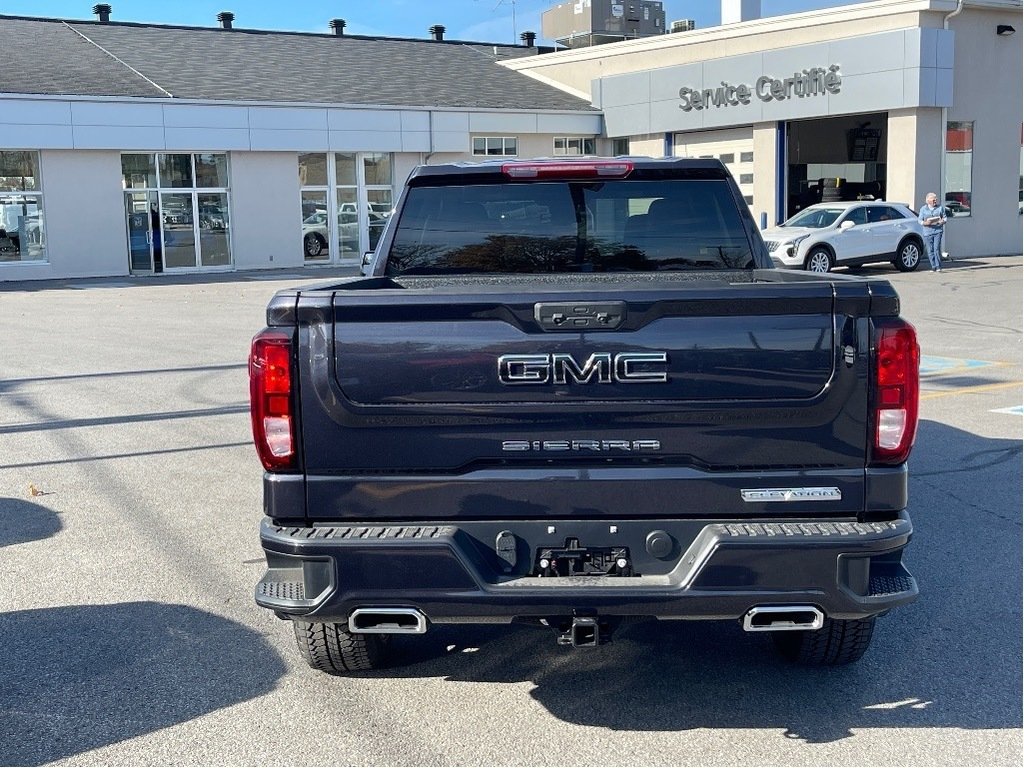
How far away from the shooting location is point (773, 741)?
4.02 meters

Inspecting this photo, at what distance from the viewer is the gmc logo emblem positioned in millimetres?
3686

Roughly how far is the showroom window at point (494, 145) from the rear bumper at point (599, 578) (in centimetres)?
3324

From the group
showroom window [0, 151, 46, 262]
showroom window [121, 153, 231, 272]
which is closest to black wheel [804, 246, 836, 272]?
showroom window [121, 153, 231, 272]

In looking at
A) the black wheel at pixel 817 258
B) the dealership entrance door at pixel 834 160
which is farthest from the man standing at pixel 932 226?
the dealership entrance door at pixel 834 160

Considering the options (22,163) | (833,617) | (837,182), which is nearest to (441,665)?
(833,617)

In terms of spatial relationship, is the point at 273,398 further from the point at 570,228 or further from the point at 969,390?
the point at 969,390

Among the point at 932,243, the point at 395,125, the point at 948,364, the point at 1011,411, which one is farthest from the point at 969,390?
the point at 395,125

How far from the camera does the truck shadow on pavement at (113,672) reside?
13.7 ft

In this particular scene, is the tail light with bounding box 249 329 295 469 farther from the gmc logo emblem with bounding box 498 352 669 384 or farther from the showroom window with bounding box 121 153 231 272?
the showroom window with bounding box 121 153 231 272

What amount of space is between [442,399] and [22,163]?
29136 mm

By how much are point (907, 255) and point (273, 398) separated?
2474cm

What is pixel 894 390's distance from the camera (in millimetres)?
3721

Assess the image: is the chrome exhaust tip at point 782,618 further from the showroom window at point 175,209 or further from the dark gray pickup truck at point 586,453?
the showroom window at point 175,209

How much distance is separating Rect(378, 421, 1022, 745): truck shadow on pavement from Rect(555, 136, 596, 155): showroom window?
33.5 metres
